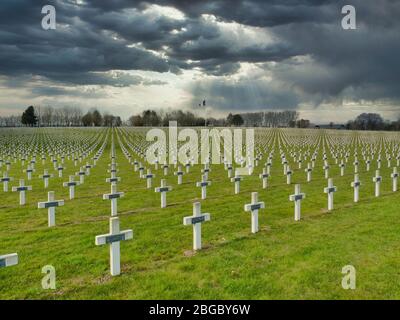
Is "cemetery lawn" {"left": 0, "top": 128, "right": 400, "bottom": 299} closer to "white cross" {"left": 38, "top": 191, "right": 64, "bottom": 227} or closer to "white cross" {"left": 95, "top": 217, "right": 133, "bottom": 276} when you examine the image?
"white cross" {"left": 95, "top": 217, "right": 133, "bottom": 276}

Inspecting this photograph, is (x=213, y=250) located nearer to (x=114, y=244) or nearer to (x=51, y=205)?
(x=114, y=244)

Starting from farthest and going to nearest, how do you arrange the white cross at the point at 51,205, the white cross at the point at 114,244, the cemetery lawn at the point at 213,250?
1. the white cross at the point at 51,205
2. the white cross at the point at 114,244
3. the cemetery lawn at the point at 213,250

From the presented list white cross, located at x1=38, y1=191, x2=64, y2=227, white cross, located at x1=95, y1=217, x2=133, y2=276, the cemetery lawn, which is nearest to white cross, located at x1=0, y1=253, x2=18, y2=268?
the cemetery lawn

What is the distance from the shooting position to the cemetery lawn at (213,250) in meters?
5.20

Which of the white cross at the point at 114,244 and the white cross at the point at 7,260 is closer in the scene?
the white cross at the point at 7,260

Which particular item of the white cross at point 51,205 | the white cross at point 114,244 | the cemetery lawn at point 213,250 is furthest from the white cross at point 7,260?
the white cross at point 51,205

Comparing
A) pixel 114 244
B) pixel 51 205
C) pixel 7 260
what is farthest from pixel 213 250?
pixel 51 205

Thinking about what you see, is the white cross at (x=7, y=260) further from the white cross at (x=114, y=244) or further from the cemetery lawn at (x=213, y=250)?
the white cross at (x=114, y=244)

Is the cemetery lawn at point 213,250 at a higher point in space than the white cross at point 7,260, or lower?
lower

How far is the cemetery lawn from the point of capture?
520 centimetres

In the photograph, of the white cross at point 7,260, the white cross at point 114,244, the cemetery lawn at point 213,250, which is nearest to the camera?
the white cross at point 7,260

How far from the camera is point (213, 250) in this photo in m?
6.93
